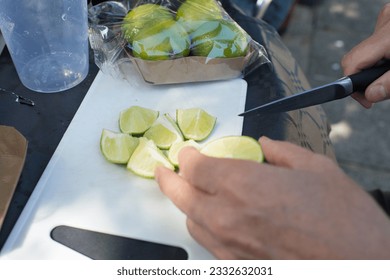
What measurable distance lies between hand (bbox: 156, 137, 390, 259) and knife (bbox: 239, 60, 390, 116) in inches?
10.5

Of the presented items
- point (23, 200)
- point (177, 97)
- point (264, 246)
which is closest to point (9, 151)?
Result: point (23, 200)

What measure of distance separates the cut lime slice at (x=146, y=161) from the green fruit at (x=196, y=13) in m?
0.38

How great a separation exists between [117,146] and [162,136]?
0.11 metres

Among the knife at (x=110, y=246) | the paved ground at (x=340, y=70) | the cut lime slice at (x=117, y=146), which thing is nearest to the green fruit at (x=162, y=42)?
the cut lime slice at (x=117, y=146)

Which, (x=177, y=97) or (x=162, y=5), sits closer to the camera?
(x=177, y=97)

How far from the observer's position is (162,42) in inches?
44.4

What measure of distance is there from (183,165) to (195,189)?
0.06 meters

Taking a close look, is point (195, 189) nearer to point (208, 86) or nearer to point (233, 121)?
point (233, 121)

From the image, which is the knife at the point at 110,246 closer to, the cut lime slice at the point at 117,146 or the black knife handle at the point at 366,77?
the cut lime slice at the point at 117,146

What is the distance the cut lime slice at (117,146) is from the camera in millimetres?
988

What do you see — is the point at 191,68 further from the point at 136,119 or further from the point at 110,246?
the point at 110,246

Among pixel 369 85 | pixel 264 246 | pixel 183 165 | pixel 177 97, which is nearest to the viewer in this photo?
pixel 264 246

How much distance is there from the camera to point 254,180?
743 millimetres

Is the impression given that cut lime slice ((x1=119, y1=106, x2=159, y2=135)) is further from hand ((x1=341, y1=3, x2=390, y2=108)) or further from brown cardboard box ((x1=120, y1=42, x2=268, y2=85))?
hand ((x1=341, y1=3, x2=390, y2=108))
